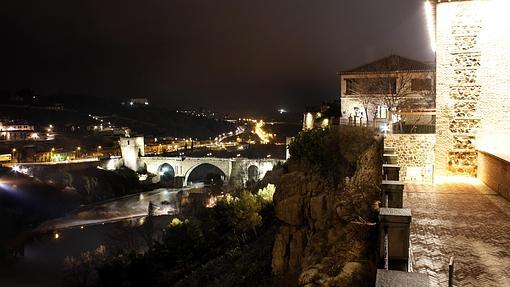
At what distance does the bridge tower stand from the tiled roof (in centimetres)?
4771

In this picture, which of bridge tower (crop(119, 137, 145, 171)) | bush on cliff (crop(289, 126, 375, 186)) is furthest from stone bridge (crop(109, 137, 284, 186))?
bush on cliff (crop(289, 126, 375, 186))

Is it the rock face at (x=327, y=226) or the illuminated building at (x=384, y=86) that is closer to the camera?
the rock face at (x=327, y=226)

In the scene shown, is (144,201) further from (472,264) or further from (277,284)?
(472,264)

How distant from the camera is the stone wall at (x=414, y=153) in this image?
1317 cm

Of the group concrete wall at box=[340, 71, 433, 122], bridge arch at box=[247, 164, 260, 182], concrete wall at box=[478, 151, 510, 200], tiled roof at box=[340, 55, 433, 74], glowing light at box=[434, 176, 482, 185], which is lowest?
bridge arch at box=[247, 164, 260, 182]

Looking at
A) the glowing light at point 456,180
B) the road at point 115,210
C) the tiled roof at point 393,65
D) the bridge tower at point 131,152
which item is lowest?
the road at point 115,210

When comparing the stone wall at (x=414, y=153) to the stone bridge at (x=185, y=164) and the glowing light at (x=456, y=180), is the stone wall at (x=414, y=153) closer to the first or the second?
the glowing light at (x=456, y=180)

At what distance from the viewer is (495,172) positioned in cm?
1070

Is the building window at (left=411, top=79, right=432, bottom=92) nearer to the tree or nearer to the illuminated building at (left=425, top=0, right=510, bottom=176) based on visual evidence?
the tree

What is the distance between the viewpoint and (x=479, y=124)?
41.3ft

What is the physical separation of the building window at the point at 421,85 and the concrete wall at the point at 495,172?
14.9 metres

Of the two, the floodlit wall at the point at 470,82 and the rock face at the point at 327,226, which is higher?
the floodlit wall at the point at 470,82

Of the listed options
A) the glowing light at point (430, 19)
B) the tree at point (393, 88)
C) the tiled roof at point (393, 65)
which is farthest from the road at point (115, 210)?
the glowing light at point (430, 19)

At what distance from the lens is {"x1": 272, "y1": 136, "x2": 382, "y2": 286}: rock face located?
25.0 ft
